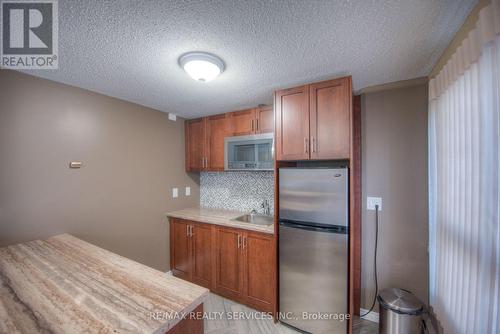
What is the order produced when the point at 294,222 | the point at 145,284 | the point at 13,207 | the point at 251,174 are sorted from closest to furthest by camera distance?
the point at 145,284 → the point at 13,207 → the point at 294,222 → the point at 251,174

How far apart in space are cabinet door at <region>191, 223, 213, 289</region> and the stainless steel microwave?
875mm

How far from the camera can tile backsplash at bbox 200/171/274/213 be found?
2.63 metres

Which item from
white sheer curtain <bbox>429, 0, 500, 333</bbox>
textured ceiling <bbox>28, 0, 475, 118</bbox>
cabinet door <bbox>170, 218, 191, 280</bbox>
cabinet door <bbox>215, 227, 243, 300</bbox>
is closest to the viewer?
white sheer curtain <bbox>429, 0, 500, 333</bbox>

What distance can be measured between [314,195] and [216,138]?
1.62m

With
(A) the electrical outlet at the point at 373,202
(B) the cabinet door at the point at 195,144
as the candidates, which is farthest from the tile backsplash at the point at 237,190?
(A) the electrical outlet at the point at 373,202

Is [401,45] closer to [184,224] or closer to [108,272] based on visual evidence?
[108,272]

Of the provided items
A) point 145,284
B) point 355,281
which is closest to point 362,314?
point 355,281

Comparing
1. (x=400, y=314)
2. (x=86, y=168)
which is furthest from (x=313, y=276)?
(x=86, y=168)

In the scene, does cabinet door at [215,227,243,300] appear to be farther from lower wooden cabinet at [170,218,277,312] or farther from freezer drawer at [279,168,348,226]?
freezer drawer at [279,168,348,226]

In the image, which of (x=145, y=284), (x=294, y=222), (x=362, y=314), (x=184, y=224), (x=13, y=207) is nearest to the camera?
(x=145, y=284)

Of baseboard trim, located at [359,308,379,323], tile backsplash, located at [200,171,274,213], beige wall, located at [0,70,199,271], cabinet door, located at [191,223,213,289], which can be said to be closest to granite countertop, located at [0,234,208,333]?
beige wall, located at [0,70,199,271]

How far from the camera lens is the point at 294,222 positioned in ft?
5.85

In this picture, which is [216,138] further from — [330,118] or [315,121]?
[330,118]

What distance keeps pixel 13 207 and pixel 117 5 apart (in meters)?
1.80
